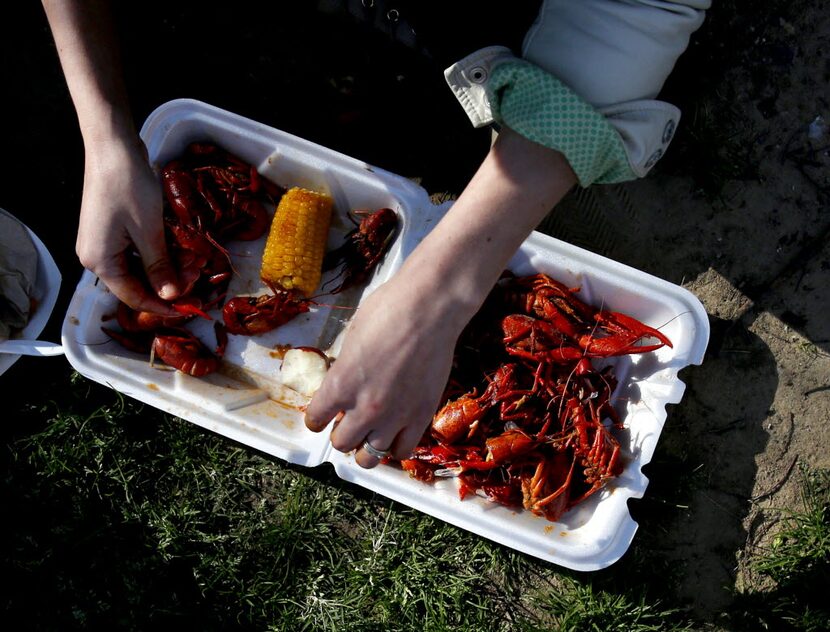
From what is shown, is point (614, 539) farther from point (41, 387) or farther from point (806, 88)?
point (41, 387)

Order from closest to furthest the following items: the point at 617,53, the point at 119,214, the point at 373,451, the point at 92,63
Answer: the point at 617,53
the point at 373,451
the point at 92,63
the point at 119,214

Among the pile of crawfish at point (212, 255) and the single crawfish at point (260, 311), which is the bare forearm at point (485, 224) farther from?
the single crawfish at point (260, 311)

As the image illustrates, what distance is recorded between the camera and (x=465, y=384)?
10.9ft

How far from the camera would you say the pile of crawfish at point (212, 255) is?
3.30 metres

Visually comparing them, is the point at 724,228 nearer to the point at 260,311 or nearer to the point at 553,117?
the point at 553,117

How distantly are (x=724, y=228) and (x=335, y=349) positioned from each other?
2123 mm

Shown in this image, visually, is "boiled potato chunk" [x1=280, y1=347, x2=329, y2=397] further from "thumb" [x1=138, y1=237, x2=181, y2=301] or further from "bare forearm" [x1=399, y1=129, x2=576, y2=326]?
"bare forearm" [x1=399, y1=129, x2=576, y2=326]

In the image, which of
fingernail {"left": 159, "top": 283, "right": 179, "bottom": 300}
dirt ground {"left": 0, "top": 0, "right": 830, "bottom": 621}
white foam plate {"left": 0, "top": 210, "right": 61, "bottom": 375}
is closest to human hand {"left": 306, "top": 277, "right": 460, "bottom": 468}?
fingernail {"left": 159, "top": 283, "right": 179, "bottom": 300}

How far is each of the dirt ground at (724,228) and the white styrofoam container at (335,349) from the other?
1.66 ft

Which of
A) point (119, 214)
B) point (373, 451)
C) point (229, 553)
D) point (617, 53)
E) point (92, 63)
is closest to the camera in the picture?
point (617, 53)

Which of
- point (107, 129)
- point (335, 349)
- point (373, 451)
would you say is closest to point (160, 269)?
point (107, 129)

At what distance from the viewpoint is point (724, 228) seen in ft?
11.9

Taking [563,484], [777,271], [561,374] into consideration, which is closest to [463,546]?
[563,484]

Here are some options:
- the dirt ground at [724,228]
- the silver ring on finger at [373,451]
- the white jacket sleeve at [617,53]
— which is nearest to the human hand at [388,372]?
the silver ring on finger at [373,451]
